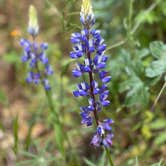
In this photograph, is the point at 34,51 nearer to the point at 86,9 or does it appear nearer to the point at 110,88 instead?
the point at 110,88

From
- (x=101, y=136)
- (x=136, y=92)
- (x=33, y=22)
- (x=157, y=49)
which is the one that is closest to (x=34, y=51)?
(x=33, y=22)

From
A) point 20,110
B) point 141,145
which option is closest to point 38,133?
point 20,110

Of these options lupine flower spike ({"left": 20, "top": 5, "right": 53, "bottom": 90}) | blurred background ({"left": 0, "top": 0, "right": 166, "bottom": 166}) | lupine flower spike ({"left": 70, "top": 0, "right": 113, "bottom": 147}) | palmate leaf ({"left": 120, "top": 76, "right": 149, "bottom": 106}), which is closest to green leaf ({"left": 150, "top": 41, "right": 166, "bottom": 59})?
blurred background ({"left": 0, "top": 0, "right": 166, "bottom": 166})

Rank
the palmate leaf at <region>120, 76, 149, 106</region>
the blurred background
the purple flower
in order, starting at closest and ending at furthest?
the purple flower < the palmate leaf at <region>120, 76, 149, 106</region> < the blurred background

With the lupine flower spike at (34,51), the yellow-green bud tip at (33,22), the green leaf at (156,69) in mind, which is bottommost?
the green leaf at (156,69)

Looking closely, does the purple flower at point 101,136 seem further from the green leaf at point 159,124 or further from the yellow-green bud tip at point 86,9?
the green leaf at point 159,124

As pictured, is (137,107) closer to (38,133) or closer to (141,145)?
(141,145)

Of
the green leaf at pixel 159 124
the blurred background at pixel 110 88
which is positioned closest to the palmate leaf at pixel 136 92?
the blurred background at pixel 110 88

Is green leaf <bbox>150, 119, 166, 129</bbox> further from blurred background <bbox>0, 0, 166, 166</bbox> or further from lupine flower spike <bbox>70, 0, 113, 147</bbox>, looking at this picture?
lupine flower spike <bbox>70, 0, 113, 147</bbox>
